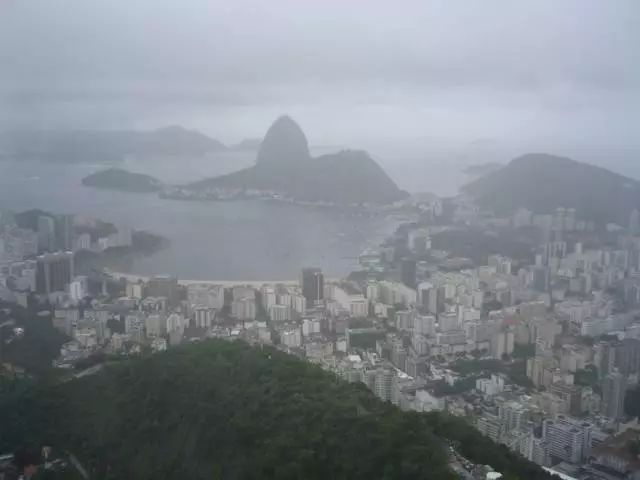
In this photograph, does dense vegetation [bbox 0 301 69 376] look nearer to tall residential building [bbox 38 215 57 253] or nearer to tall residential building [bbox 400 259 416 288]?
tall residential building [bbox 38 215 57 253]

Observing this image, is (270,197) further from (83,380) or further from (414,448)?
(414,448)

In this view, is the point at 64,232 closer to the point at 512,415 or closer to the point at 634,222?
the point at 512,415

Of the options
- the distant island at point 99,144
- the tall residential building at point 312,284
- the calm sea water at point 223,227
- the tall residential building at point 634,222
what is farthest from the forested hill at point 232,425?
the tall residential building at point 634,222

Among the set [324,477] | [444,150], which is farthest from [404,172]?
[324,477]

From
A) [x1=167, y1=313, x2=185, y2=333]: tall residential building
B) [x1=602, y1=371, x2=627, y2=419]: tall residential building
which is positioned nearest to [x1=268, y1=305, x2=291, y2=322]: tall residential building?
[x1=167, y1=313, x2=185, y2=333]: tall residential building

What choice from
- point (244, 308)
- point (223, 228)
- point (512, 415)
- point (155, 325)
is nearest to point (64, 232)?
point (155, 325)

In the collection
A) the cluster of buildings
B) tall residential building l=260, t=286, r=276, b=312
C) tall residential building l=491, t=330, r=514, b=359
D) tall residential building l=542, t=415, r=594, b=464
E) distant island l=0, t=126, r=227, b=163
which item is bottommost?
tall residential building l=542, t=415, r=594, b=464
